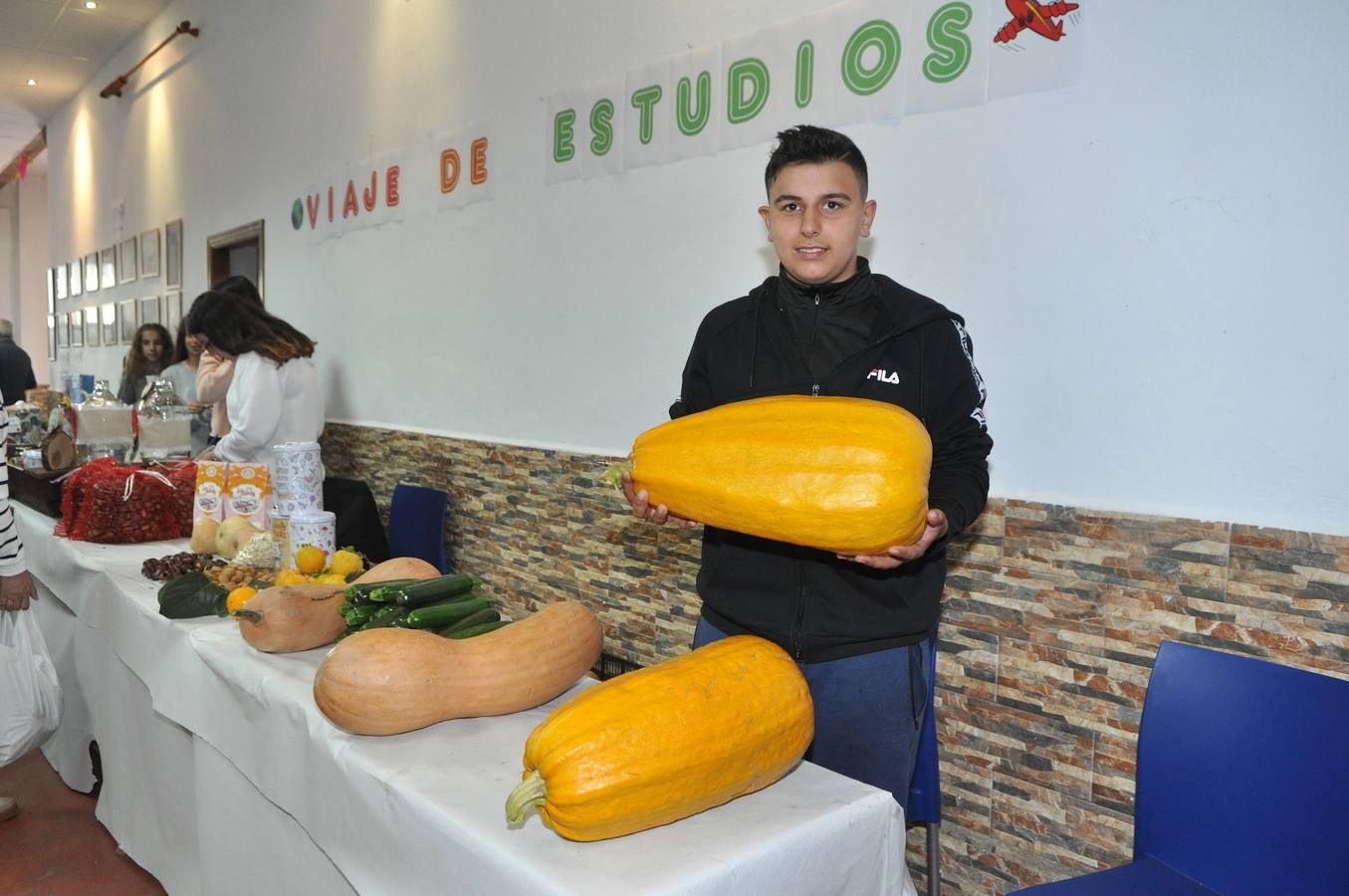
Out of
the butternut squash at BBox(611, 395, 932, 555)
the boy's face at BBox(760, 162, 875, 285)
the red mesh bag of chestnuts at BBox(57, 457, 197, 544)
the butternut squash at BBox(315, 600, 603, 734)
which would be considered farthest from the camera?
the red mesh bag of chestnuts at BBox(57, 457, 197, 544)

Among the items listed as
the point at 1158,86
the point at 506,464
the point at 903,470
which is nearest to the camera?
the point at 903,470

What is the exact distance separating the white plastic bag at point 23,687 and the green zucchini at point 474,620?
5.52ft

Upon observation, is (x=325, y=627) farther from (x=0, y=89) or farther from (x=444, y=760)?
(x=0, y=89)

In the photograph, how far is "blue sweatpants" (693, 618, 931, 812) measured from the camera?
155 cm

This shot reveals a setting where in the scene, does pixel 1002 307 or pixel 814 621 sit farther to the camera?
pixel 1002 307

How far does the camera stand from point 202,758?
6.34 ft

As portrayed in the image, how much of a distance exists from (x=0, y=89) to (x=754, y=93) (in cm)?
1027

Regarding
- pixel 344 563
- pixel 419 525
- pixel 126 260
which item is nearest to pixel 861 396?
pixel 344 563

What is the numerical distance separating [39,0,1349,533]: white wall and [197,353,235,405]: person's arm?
24.5 inches

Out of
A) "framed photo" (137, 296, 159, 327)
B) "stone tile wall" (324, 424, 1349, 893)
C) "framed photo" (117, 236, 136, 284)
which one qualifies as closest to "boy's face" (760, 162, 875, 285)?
"stone tile wall" (324, 424, 1349, 893)

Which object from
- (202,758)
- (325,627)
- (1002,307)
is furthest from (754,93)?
(202,758)

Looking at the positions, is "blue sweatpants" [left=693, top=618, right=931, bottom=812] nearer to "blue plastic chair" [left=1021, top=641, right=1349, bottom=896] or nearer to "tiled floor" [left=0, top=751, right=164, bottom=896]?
"blue plastic chair" [left=1021, top=641, right=1349, bottom=896]

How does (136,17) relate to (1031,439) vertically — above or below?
above

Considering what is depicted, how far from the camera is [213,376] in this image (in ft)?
14.5
